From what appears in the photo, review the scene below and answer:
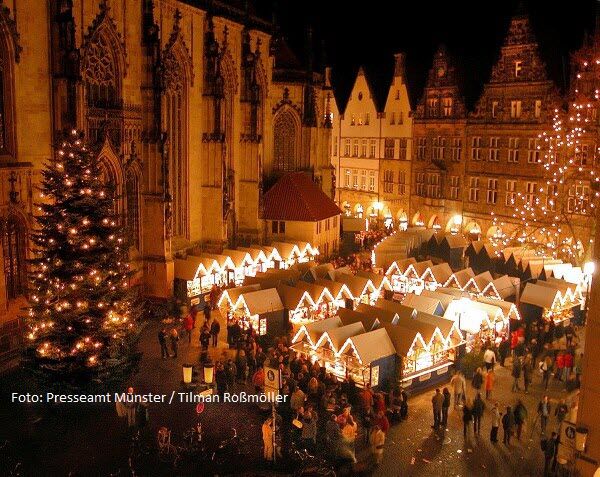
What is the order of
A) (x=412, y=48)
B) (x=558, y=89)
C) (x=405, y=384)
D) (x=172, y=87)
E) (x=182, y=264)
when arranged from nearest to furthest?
1. (x=405, y=384)
2. (x=182, y=264)
3. (x=172, y=87)
4. (x=558, y=89)
5. (x=412, y=48)

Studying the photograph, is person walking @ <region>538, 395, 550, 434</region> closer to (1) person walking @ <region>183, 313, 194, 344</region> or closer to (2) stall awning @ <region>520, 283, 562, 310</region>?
(2) stall awning @ <region>520, 283, 562, 310</region>

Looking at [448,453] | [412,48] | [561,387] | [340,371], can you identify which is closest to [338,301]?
[340,371]

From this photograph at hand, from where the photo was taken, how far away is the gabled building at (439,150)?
44.2 meters

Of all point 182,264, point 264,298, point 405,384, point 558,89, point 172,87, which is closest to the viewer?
point 405,384

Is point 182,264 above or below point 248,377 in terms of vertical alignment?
above

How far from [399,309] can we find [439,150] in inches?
1013

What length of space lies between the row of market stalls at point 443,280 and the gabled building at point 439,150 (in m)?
16.3

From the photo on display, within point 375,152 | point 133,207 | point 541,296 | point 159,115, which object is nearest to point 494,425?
point 541,296

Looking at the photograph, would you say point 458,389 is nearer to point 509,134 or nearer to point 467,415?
point 467,415

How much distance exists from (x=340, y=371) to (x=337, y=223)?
21.7 m

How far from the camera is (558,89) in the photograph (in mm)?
37875

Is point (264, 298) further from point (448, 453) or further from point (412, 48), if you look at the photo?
point (412, 48)

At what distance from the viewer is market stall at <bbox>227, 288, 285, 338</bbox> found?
23.5 m

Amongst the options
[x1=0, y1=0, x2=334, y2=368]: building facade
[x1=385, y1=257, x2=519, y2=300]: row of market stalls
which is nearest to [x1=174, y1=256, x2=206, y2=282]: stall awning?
[x1=0, y1=0, x2=334, y2=368]: building facade
